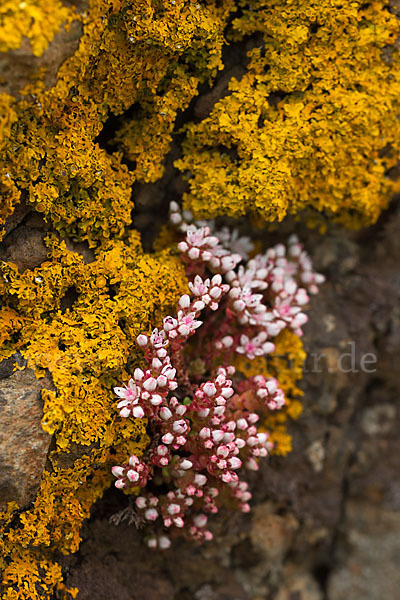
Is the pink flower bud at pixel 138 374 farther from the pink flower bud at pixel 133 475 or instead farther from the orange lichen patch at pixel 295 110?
the orange lichen patch at pixel 295 110

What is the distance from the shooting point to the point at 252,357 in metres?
3.71

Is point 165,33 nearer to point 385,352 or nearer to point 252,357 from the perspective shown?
point 252,357

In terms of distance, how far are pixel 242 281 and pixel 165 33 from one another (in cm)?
161

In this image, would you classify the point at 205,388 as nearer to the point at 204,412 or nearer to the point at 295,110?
the point at 204,412

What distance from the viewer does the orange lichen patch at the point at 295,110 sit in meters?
3.42

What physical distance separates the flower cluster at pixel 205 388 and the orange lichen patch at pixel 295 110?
14.9 inches

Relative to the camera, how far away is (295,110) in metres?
3.49

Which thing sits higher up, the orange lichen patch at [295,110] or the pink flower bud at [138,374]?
the orange lichen patch at [295,110]

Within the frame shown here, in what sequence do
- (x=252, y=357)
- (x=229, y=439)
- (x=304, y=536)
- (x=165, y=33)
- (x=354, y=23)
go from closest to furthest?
(x=165, y=33) < (x=229, y=439) < (x=354, y=23) < (x=252, y=357) < (x=304, y=536)

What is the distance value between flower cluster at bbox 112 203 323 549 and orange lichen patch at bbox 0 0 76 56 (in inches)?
55.7

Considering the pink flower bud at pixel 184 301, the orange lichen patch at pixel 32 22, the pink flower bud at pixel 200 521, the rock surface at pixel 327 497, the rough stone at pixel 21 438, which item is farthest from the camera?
the rock surface at pixel 327 497

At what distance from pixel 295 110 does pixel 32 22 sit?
1721mm

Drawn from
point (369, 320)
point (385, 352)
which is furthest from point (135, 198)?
point (385, 352)

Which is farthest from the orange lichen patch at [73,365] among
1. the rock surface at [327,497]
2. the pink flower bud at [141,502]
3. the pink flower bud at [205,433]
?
the rock surface at [327,497]
